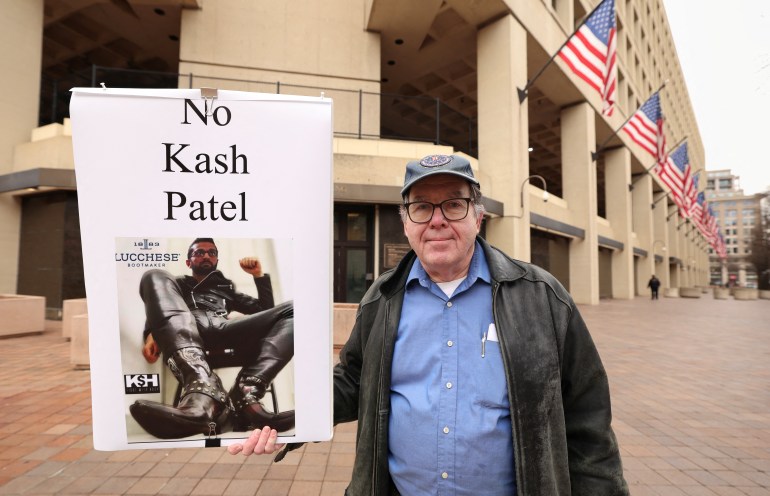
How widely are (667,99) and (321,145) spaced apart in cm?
4499

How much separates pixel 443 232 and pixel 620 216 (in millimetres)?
28174

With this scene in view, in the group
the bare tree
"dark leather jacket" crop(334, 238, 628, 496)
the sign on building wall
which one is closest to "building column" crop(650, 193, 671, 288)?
the bare tree

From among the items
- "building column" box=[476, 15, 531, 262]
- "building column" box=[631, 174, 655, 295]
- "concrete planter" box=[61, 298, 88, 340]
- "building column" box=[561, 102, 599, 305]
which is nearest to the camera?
"concrete planter" box=[61, 298, 88, 340]

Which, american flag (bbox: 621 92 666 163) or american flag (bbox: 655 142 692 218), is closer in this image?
american flag (bbox: 621 92 666 163)

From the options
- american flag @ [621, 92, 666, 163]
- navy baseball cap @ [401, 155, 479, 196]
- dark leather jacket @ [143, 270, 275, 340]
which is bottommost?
dark leather jacket @ [143, 270, 275, 340]

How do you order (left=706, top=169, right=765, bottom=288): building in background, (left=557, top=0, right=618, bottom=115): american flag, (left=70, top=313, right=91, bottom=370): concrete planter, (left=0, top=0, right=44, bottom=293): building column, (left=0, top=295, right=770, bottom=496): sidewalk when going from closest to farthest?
(left=0, top=295, right=770, bottom=496): sidewalk, (left=70, top=313, right=91, bottom=370): concrete planter, (left=557, top=0, right=618, bottom=115): american flag, (left=0, top=0, right=44, bottom=293): building column, (left=706, top=169, right=765, bottom=288): building in background

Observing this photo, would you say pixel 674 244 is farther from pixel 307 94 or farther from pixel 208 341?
pixel 208 341

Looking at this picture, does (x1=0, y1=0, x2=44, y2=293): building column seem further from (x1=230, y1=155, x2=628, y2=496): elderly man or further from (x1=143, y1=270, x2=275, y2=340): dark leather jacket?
(x1=230, y1=155, x2=628, y2=496): elderly man

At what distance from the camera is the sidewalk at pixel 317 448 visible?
2.85 metres

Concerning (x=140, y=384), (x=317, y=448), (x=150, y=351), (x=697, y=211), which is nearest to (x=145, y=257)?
(x=150, y=351)

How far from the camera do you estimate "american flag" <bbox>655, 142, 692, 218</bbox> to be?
19578mm

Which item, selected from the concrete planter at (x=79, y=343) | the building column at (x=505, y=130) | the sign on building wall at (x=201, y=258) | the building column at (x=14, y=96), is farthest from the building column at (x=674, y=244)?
the building column at (x=14, y=96)

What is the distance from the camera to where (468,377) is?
1302 mm

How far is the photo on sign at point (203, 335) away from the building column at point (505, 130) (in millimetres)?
12458
